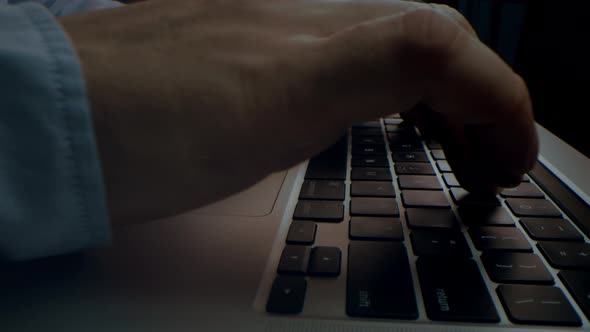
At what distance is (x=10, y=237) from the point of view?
240mm

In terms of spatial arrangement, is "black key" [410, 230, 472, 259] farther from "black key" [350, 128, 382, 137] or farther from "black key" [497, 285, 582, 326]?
"black key" [350, 128, 382, 137]

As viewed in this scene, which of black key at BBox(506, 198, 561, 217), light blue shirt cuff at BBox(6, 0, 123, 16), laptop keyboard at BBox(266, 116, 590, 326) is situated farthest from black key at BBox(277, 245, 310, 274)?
light blue shirt cuff at BBox(6, 0, 123, 16)

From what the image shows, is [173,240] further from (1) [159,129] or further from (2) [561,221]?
(2) [561,221]

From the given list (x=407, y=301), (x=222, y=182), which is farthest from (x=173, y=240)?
(x=407, y=301)

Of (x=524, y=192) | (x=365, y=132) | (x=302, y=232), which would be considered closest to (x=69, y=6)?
(x=365, y=132)

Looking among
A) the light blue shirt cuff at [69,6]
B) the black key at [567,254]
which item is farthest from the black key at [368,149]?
the light blue shirt cuff at [69,6]

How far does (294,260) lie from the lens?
290mm

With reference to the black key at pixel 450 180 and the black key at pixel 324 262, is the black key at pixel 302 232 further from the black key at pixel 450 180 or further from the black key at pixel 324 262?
the black key at pixel 450 180

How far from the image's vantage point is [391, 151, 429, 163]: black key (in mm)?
489

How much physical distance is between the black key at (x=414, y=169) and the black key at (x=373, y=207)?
0.07 meters

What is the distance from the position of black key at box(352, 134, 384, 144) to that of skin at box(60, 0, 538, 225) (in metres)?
0.18

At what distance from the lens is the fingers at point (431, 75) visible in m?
0.31

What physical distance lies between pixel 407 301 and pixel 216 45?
0.77 ft

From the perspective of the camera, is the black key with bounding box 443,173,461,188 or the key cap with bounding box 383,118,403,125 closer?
the black key with bounding box 443,173,461,188
